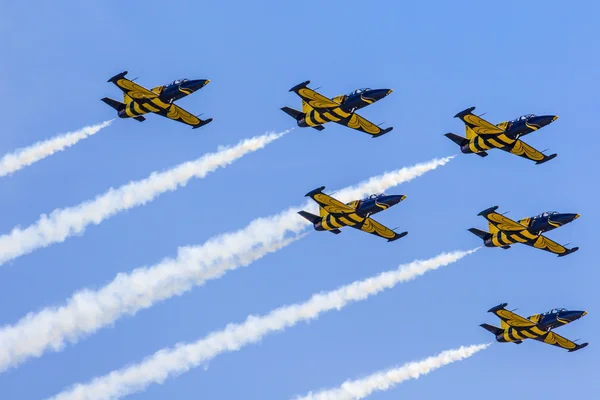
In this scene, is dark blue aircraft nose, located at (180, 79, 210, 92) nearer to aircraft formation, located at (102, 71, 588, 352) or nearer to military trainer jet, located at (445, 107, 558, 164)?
aircraft formation, located at (102, 71, 588, 352)

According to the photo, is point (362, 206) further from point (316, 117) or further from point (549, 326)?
point (549, 326)

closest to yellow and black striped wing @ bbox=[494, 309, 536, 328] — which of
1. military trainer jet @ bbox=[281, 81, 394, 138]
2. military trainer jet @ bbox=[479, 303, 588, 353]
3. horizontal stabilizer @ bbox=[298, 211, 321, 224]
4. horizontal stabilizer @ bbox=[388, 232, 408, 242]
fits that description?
military trainer jet @ bbox=[479, 303, 588, 353]

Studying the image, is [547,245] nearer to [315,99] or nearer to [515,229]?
[515,229]

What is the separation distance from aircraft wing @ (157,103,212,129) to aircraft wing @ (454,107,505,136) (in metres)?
21.5

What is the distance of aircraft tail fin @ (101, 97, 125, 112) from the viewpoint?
142663 millimetres

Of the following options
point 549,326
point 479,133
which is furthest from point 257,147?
point 549,326

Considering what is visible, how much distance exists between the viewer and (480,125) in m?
142

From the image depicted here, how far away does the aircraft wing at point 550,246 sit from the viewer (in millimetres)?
146500

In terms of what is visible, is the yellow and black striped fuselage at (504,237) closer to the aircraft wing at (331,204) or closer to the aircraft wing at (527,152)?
the aircraft wing at (527,152)

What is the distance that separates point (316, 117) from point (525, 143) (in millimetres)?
17541

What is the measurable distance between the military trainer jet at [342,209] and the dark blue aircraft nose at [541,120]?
12.0 metres

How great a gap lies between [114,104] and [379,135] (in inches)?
875

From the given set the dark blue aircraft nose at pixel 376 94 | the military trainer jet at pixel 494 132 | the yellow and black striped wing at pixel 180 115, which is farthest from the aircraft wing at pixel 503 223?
A: the yellow and black striped wing at pixel 180 115

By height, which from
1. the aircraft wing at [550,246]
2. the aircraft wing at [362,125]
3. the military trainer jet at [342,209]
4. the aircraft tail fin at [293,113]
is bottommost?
the aircraft wing at [550,246]
